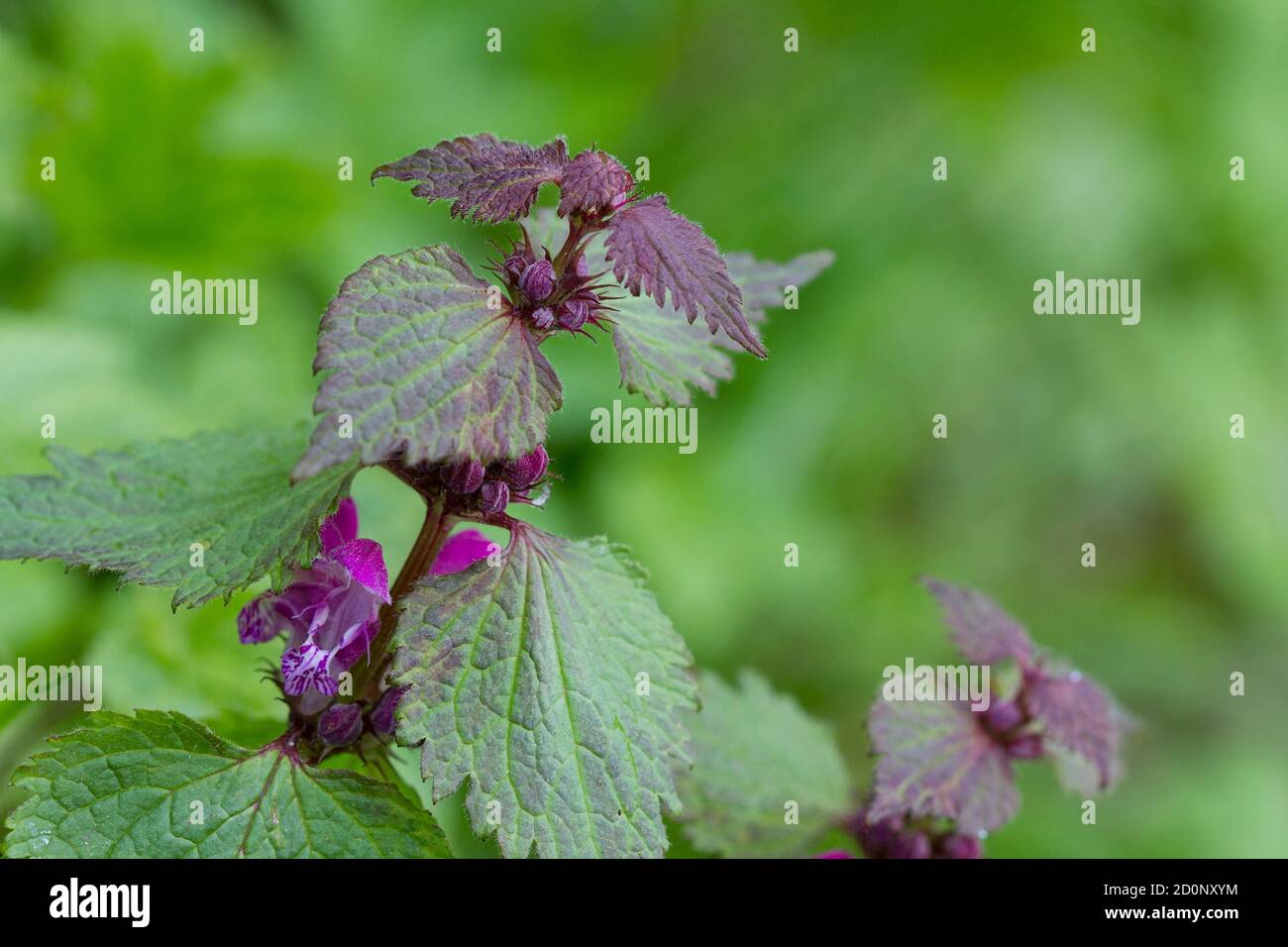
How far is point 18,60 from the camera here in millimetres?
2350

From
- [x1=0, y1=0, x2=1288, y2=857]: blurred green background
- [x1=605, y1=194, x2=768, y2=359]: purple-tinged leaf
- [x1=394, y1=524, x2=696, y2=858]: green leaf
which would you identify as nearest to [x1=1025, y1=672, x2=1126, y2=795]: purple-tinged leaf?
[x1=394, y1=524, x2=696, y2=858]: green leaf

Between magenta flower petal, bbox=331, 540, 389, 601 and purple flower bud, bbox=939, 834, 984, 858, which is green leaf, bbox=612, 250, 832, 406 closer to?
magenta flower petal, bbox=331, 540, 389, 601

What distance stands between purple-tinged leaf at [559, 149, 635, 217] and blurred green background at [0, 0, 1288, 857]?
69.0 inches

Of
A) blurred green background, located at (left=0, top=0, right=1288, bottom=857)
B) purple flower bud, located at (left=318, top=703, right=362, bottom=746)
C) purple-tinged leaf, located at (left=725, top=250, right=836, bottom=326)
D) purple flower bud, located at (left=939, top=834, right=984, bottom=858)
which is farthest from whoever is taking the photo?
blurred green background, located at (left=0, top=0, right=1288, bottom=857)

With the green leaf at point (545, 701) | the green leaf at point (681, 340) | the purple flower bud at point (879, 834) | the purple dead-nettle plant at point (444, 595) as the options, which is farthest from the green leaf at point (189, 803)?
the purple flower bud at point (879, 834)

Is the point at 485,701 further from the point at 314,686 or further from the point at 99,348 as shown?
the point at 99,348

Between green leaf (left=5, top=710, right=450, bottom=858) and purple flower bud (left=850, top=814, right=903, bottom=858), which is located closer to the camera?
green leaf (left=5, top=710, right=450, bottom=858)

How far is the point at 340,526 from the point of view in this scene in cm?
110

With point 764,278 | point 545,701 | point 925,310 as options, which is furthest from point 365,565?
point 925,310

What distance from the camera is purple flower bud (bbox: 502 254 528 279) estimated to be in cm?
94

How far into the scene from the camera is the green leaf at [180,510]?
0.94 m

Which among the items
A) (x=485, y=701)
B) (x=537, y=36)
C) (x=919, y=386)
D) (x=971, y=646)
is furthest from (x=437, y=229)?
(x=485, y=701)

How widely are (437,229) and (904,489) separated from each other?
1.48 metres
